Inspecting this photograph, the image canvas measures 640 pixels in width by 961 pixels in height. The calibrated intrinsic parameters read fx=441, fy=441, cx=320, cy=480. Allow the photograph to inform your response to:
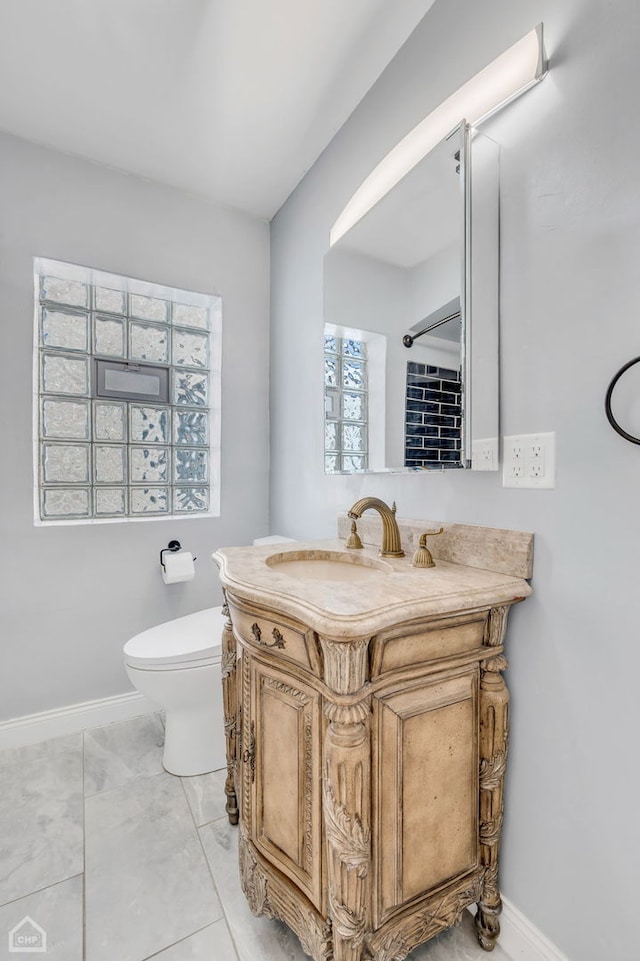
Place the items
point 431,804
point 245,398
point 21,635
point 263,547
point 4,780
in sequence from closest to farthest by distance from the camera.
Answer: point 431,804, point 263,547, point 4,780, point 21,635, point 245,398

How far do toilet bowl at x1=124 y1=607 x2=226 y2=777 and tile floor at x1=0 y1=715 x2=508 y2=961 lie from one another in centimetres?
8

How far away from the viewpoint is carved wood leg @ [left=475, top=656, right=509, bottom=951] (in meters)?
1.04

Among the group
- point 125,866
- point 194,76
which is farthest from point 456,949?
point 194,76

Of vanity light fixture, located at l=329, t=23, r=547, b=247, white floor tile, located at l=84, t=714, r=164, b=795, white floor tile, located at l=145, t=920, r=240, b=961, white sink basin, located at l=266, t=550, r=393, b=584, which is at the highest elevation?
vanity light fixture, located at l=329, t=23, r=547, b=247

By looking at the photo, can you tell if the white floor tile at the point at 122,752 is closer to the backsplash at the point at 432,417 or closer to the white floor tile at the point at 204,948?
the white floor tile at the point at 204,948

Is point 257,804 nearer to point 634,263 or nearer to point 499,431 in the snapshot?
point 499,431

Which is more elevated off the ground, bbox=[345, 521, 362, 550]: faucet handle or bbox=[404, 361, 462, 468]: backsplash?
bbox=[404, 361, 462, 468]: backsplash

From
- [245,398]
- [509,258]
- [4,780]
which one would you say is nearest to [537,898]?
[509,258]

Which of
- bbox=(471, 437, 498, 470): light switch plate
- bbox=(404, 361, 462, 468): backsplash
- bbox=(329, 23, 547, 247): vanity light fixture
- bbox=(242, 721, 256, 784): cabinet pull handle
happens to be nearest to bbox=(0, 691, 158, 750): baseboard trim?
bbox=(242, 721, 256, 784): cabinet pull handle

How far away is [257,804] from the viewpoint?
3.58 feet

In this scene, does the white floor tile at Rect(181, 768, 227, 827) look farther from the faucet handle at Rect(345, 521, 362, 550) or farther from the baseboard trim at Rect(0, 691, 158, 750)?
the faucet handle at Rect(345, 521, 362, 550)

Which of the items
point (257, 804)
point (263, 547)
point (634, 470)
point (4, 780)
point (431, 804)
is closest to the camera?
point (634, 470)

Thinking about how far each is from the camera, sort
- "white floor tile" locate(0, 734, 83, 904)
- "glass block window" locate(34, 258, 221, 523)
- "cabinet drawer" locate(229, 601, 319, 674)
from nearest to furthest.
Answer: "cabinet drawer" locate(229, 601, 319, 674) < "white floor tile" locate(0, 734, 83, 904) < "glass block window" locate(34, 258, 221, 523)

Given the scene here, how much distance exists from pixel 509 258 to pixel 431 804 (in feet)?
4.26
